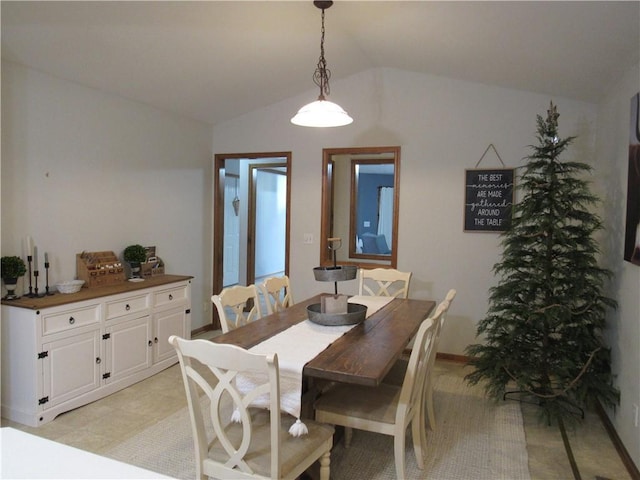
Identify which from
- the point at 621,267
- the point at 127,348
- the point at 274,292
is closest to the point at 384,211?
the point at 274,292

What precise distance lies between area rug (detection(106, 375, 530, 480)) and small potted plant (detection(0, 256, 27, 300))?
1.27m

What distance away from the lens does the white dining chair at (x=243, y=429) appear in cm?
154

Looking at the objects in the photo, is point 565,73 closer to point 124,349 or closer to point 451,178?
point 451,178

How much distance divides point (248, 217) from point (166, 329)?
8.26 feet

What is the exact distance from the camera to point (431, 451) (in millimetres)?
2574

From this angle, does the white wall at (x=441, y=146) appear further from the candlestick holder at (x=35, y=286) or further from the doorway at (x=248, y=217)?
the candlestick holder at (x=35, y=286)

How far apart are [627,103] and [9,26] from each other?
3.74 metres

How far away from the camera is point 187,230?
15.1 feet

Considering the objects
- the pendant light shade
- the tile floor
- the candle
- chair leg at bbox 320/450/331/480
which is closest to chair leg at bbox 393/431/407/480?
chair leg at bbox 320/450/331/480

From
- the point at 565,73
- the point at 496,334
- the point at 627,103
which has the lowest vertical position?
the point at 496,334

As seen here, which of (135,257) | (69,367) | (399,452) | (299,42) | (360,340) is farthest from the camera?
(135,257)

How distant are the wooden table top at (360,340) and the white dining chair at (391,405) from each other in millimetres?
135

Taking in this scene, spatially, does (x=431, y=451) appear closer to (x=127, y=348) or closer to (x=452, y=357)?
(x=452, y=357)

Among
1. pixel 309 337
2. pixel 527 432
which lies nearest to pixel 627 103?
pixel 527 432
